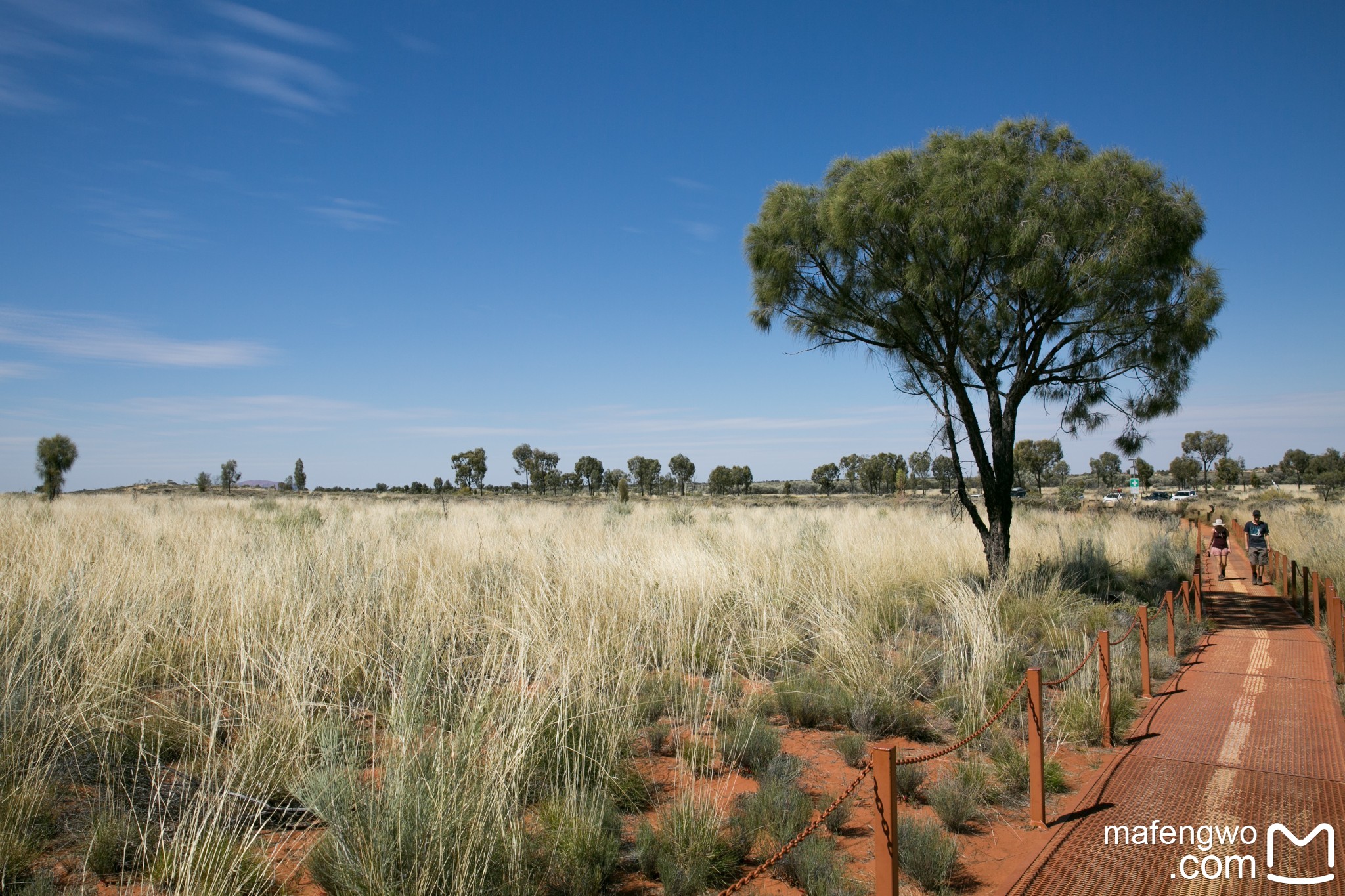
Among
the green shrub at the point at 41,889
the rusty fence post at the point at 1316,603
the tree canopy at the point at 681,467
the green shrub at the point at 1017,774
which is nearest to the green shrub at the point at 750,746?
the green shrub at the point at 1017,774

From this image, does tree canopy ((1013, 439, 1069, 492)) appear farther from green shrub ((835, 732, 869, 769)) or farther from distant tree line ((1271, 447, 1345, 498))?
green shrub ((835, 732, 869, 769))

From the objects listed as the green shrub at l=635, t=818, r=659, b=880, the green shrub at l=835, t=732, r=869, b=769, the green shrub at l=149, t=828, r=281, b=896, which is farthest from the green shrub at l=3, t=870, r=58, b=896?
the green shrub at l=835, t=732, r=869, b=769

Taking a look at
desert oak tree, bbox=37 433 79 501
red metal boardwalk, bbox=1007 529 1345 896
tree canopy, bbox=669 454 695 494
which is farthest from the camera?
tree canopy, bbox=669 454 695 494

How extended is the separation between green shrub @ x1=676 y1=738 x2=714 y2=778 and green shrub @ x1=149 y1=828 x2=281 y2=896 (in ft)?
7.91

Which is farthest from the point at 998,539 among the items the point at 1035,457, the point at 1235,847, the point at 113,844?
the point at 1035,457

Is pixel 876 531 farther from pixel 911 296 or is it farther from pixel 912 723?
pixel 912 723

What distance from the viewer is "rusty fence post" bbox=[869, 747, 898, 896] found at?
3.26m

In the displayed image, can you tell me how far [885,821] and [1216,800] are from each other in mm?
3537

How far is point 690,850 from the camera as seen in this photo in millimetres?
4090

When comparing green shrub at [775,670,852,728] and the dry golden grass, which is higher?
the dry golden grass

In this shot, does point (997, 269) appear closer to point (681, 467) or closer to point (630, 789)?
point (630, 789)

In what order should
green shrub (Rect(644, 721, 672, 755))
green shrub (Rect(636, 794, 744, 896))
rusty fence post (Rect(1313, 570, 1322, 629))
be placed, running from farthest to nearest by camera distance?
1. rusty fence post (Rect(1313, 570, 1322, 629))
2. green shrub (Rect(644, 721, 672, 755))
3. green shrub (Rect(636, 794, 744, 896))

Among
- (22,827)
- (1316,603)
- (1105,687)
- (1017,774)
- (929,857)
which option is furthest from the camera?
(1316,603)

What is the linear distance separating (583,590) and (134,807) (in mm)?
4777
